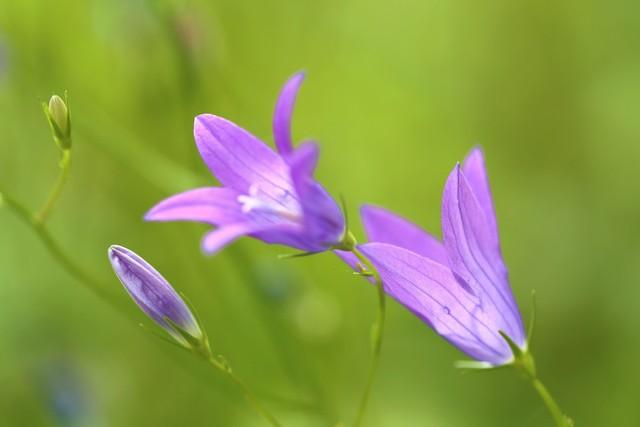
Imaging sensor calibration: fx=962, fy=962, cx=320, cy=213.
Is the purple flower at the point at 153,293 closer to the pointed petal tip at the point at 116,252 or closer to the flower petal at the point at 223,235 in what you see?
the pointed petal tip at the point at 116,252

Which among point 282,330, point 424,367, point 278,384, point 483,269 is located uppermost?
point 483,269

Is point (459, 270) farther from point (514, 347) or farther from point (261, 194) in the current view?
point (261, 194)

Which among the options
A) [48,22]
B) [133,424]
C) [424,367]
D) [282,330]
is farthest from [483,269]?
[48,22]

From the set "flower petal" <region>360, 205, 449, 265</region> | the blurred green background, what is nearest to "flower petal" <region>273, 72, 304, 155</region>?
"flower petal" <region>360, 205, 449, 265</region>

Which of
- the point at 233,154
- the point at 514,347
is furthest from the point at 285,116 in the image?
the point at 514,347

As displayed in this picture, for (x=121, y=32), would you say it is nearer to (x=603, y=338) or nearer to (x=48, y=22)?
(x=48, y=22)

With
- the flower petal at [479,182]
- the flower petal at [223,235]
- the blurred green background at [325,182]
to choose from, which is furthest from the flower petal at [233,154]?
the blurred green background at [325,182]

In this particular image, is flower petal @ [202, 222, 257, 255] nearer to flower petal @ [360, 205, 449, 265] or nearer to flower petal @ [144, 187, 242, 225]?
flower petal @ [144, 187, 242, 225]

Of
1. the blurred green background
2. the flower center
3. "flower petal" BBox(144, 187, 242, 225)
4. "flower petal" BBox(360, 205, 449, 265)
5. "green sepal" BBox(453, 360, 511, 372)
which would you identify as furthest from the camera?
the blurred green background
